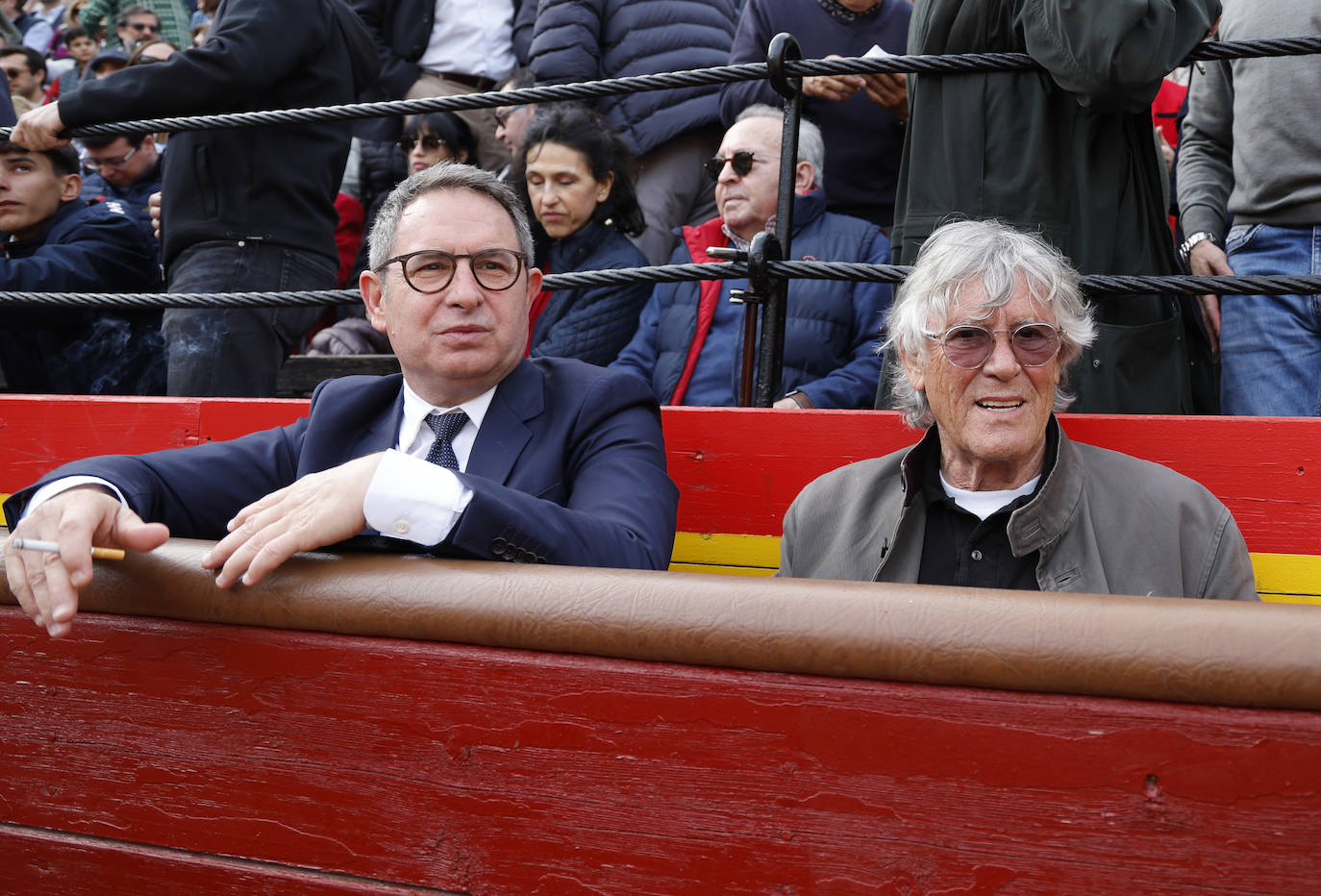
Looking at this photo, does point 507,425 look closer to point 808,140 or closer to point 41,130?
point 41,130

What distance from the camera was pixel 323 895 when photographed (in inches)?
53.1

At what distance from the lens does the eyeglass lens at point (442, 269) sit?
7.27 ft

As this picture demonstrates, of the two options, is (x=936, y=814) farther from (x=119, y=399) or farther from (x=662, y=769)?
(x=119, y=399)

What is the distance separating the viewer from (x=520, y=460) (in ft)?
Result: 6.87

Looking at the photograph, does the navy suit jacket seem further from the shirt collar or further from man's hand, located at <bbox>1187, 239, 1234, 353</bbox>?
man's hand, located at <bbox>1187, 239, 1234, 353</bbox>

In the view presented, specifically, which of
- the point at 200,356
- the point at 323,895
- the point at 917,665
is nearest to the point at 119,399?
the point at 200,356

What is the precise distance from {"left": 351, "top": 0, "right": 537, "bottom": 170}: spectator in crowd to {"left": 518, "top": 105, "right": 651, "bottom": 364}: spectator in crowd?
101 centimetres

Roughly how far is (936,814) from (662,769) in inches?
10.6

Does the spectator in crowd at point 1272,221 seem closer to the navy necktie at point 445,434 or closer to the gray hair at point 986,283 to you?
the gray hair at point 986,283

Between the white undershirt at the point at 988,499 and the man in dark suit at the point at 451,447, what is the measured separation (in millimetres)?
527

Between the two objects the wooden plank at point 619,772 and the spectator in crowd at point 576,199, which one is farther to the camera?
the spectator in crowd at point 576,199

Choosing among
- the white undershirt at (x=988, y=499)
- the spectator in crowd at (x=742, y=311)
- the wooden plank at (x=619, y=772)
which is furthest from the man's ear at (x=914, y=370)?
the wooden plank at (x=619, y=772)

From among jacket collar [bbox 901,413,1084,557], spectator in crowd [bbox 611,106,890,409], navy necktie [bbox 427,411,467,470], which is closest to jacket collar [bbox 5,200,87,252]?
spectator in crowd [bbox 611,106,890,409]

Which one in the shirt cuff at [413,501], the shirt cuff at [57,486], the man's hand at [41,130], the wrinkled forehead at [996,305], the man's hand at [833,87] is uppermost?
the man's hand at [833,87]
